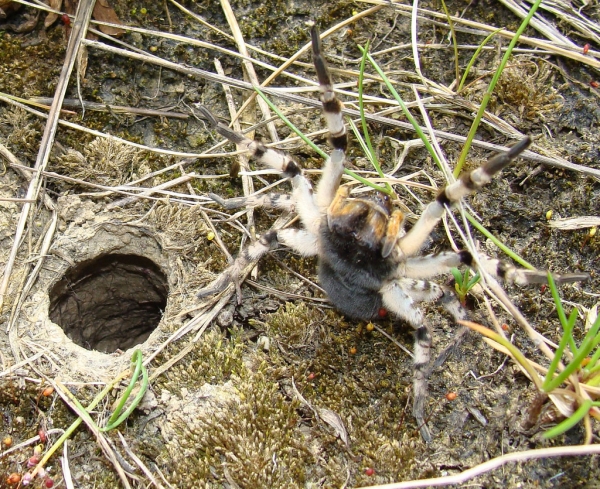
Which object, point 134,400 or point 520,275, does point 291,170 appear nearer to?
point 520,275

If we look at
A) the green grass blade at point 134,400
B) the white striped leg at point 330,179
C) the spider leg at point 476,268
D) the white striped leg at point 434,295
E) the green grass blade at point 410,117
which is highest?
the green grass blade at point 410,117

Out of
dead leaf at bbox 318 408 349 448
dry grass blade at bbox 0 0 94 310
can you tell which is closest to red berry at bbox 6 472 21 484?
Answer: dry grass blade at bbox 0 0 94 310

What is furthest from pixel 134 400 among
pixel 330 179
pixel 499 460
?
pixel 499 460

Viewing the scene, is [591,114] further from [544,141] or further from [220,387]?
[220,387]

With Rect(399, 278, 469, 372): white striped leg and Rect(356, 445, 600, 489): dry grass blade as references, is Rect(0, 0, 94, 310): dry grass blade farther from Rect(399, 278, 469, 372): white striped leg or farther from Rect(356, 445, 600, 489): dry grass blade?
Rect(356, 445, 600, 489): dry grass blade

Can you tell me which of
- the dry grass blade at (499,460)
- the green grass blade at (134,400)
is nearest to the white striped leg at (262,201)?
the green grass blade at (134,400)

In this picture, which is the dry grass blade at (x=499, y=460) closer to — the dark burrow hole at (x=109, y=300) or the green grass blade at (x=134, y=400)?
the green grass blade at (x=134, y=400)

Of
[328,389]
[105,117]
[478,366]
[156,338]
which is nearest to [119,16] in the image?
[105,117]
